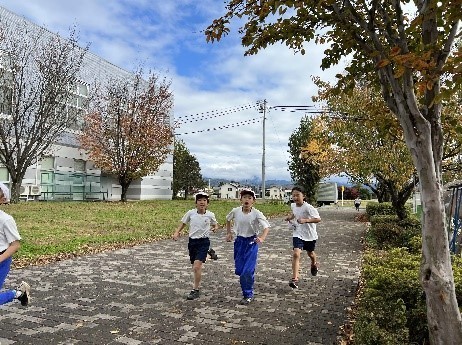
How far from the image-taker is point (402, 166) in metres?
13.4

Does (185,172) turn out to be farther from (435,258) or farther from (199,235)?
(435,258)

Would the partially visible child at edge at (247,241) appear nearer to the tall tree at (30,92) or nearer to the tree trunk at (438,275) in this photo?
the tree trunk at (438,275)

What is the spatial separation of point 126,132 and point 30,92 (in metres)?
7.44

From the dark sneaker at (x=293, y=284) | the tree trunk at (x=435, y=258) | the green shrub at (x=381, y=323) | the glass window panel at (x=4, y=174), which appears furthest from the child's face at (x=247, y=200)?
the glass window panel at (x=4, y=174)

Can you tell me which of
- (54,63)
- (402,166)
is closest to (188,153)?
(54,63)

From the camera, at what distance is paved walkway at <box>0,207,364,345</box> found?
16.5 feet

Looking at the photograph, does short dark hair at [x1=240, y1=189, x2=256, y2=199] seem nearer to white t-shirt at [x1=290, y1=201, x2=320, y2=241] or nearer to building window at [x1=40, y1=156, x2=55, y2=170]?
white t-shirt at [x1=290, y1=201, x2=320, y2=241]

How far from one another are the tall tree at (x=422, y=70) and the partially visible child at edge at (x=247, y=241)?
2726mm

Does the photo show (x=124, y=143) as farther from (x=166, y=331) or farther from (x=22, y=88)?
(x=166, y=331)

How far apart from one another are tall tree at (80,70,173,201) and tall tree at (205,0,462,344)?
26.3 m

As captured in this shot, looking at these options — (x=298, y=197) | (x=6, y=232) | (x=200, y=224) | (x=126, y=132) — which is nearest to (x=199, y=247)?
(x=200, y=224)

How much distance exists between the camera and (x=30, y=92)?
24047 millimetres

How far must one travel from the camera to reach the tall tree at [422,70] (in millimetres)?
3354

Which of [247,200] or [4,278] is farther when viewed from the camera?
[247,200]
